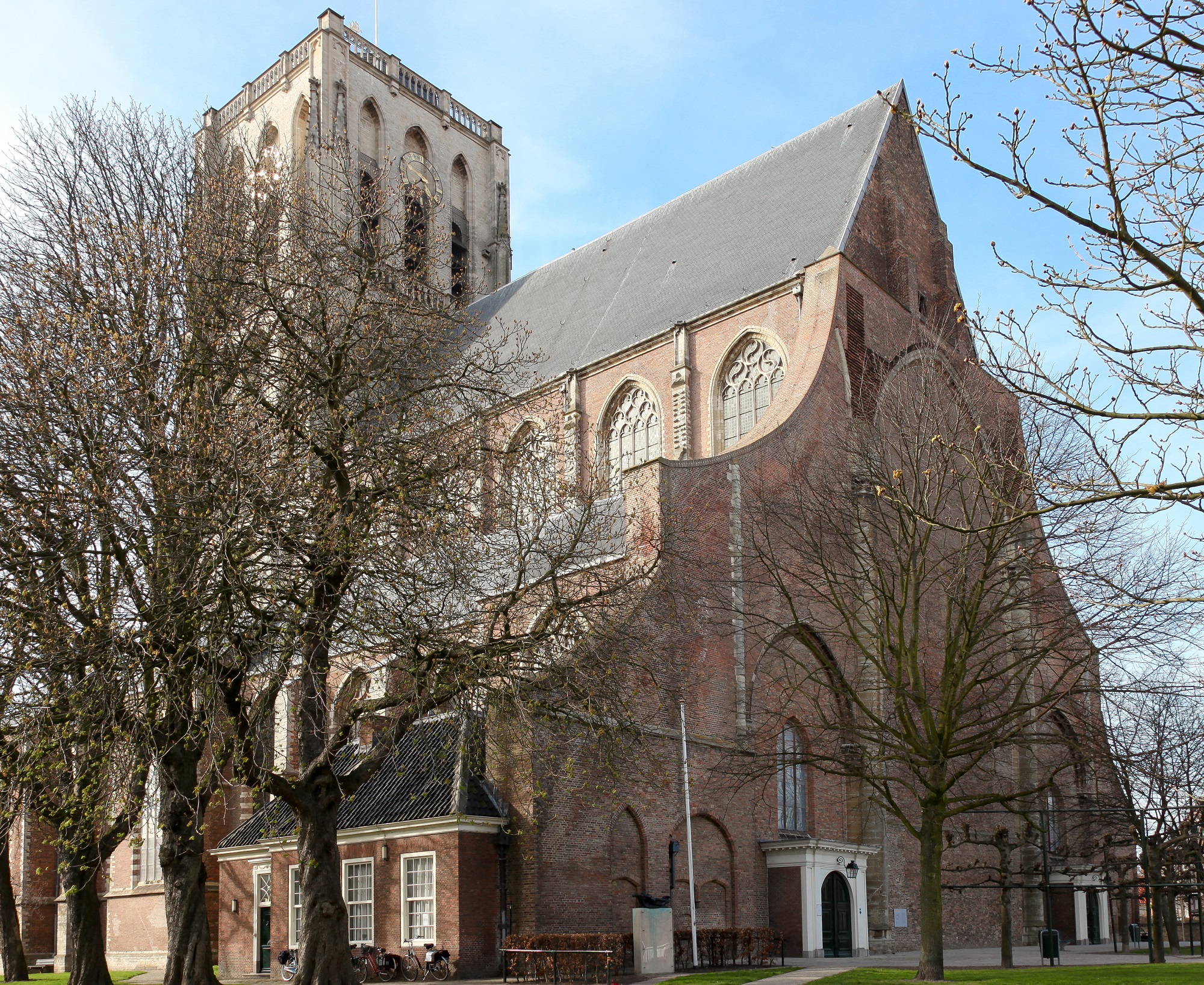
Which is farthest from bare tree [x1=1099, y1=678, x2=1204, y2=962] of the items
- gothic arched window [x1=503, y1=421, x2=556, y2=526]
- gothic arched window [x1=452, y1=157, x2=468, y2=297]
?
gothic arched window [x1=452, y1=157, x2=468, y2=297]

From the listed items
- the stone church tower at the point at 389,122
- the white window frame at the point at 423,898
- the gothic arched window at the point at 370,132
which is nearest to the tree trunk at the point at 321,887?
the white window frame at the point at 423,898

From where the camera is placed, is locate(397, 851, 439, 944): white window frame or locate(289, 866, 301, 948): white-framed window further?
locate(289, 866, 301, 948): white-framed window

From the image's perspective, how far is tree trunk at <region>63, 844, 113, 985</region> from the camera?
16.3 metres

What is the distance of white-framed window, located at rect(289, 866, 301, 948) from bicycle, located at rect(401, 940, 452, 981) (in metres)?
4.40

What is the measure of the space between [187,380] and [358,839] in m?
11.1

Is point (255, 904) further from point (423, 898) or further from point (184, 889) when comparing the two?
point (184, 889)

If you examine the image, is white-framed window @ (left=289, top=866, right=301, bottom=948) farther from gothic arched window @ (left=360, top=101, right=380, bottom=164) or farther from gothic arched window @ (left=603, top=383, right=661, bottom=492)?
gothic arched window @ (left=360, top=101, right=380, bottom=164)

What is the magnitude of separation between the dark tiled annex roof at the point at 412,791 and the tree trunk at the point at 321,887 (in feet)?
9.09

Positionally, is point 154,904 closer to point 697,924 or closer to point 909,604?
point 697,924

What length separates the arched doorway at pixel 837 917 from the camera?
2436 centimetres

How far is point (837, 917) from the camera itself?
2462cm

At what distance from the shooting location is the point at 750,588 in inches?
982

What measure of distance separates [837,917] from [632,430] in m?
13.6

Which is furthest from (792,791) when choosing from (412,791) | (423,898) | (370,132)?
(370,132)
